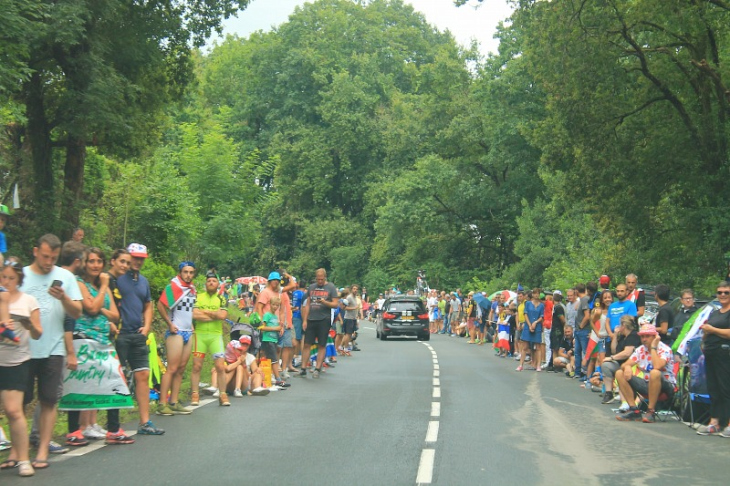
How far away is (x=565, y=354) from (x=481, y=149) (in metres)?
31.8

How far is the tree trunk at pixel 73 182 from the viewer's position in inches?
906

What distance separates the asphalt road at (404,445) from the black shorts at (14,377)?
28.9 inches

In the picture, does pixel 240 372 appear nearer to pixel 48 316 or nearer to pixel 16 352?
pixel 48 316

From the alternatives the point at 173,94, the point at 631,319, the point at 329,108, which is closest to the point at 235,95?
the point at 329,108

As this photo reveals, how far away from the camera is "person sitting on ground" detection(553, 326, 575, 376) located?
69.7 feet

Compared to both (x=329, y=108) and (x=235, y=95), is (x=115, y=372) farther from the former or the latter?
(x=235, y=95)

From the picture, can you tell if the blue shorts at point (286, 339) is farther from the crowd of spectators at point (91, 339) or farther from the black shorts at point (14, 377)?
the black shorts at point (14, 377)

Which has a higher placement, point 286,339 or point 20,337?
point 20,337

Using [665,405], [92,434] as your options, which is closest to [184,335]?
[92,434]

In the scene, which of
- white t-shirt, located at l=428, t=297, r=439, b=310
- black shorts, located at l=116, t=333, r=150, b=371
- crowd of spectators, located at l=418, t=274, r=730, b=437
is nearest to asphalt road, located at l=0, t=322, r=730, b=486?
crowd of spectators, located at l=418, t=274, r=730, b=437

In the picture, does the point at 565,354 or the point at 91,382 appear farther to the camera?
the point at 565,354

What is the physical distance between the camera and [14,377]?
799 cm

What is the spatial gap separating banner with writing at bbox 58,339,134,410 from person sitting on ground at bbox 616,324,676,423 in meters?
7.04

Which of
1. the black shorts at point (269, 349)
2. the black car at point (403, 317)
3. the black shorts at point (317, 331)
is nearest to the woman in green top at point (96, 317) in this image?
the black shorts at point (269, 349)
